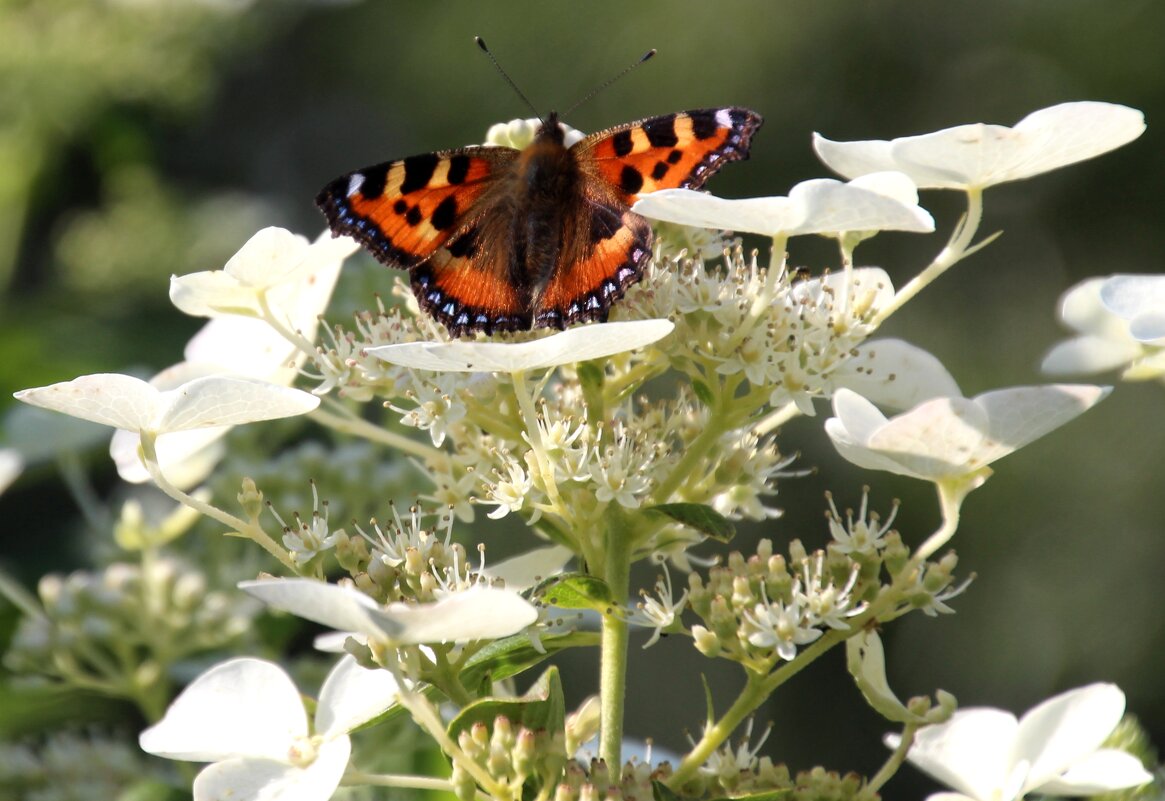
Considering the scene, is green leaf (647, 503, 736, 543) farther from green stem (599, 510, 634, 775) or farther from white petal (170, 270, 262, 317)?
white petal (170, 270, 262, 317)

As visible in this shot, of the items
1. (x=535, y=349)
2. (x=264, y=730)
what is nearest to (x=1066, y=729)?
(x=535, y=349)

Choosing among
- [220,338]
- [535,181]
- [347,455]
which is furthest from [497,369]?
[347,455]

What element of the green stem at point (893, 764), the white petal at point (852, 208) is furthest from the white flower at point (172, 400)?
the green stem at point (893, 764)

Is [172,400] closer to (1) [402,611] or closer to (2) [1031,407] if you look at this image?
(1) [402,611]

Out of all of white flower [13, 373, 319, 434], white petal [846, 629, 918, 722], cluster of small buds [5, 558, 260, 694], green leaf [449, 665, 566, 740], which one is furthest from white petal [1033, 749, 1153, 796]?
cluster of small buds [5, 558, 260, 694]

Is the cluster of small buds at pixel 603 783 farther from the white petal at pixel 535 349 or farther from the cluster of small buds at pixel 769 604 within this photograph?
the white petal at pixel 535 349

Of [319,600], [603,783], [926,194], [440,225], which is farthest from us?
[926,194]

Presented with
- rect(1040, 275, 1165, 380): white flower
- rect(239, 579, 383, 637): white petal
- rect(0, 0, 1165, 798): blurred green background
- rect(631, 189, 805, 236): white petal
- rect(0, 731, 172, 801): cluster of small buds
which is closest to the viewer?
rect(239, 579, 383, 637): white petal
